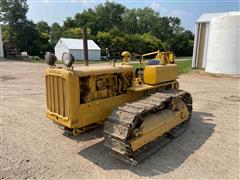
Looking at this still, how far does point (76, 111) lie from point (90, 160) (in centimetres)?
97

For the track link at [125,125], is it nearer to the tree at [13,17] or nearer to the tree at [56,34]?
the tree at [13,17]

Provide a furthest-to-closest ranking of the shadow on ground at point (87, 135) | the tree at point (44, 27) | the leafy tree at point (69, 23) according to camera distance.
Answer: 1. the tree at point (44, 27)
2. the leafy tree at point (69, 23)
3. the shadow on ground at point (87, 135)

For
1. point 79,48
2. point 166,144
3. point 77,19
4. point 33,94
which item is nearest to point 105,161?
point 166,144

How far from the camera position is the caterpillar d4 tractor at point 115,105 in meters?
4.45

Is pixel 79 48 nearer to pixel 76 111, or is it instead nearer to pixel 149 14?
pixel 76 111

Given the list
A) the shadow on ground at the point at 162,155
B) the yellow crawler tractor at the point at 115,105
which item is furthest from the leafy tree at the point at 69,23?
the shadow on ground at the point at 162,155

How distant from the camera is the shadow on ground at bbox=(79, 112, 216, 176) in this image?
443cm

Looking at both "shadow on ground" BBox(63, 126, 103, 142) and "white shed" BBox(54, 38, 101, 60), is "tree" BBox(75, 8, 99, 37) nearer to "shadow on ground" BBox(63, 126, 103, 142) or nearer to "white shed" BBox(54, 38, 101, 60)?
"white shed" BBox(54, 38, 101, 60)

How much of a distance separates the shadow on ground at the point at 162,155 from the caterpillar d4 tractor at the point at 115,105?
6.5 inches

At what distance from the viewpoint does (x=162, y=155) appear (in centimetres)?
492

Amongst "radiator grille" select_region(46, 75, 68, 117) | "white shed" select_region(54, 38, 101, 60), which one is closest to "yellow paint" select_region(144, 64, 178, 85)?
"radiator grille" select_region(46, 75, 68, 117)

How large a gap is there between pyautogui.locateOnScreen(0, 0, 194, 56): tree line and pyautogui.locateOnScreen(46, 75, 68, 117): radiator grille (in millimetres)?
22508

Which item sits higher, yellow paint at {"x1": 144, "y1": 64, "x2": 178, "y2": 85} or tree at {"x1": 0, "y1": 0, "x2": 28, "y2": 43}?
tree at {"x1": 0, "y1": 0, "x2": 28, "y2": 43}

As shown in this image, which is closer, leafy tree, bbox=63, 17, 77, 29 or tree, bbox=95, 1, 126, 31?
leafy tree, bbox=63, 17, 77, 29
